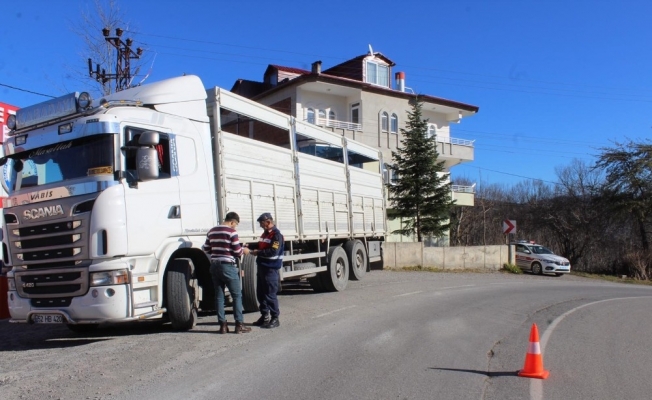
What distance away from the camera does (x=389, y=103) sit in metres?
36.8

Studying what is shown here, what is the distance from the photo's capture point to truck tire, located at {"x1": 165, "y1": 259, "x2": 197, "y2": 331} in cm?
776

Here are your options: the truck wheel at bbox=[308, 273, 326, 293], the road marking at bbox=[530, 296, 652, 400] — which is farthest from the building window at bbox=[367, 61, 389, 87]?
the truck wheel at bbox=[308, 273, 326, 293]

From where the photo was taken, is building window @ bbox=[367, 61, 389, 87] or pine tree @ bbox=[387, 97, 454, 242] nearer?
pine tree @ bbox=[387, 97, 454, 242]

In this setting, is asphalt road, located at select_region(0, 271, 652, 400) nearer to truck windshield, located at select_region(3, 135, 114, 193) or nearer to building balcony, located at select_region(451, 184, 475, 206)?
truck windshield, located at select_region(3, 135, 114, 193)

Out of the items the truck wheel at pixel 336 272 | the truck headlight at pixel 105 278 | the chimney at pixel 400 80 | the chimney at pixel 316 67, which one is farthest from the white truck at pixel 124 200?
the chimney at pixel 400 80

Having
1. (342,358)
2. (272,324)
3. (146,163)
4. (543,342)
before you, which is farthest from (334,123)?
(342,358)

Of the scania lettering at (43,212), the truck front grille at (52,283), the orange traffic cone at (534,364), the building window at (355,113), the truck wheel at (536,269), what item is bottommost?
the truck wheel at (536,269)

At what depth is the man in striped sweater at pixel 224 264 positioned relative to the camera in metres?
7.95

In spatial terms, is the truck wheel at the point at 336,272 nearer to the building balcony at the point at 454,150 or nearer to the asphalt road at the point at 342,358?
the asphalt road at the point at 342,358

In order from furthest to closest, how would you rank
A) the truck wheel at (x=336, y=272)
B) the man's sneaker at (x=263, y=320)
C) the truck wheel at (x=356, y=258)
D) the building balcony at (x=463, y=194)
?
the building balcony at (x=463, y=194), the truck wheel at (x=356, y=258), the truck wheel at (x=336, y=272), the man's sneaker at (x=263, y=320)

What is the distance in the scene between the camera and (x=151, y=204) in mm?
7598

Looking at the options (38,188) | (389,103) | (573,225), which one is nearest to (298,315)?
(38,188)

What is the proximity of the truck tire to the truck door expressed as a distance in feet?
1.46

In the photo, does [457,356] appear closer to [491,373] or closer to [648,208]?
[491,373]
